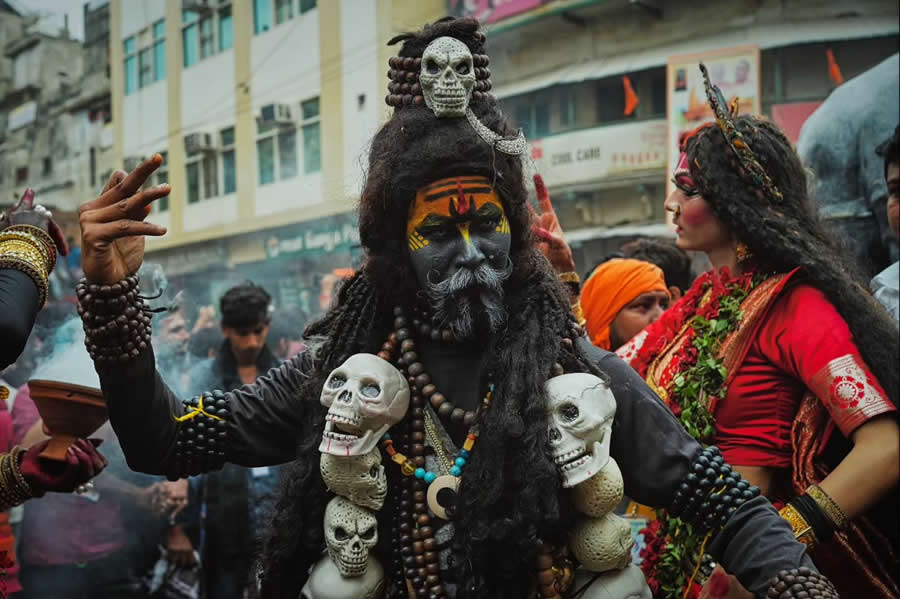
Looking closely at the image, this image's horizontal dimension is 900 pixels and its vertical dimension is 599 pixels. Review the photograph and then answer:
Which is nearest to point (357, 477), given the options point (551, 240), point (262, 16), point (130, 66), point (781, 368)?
point (781, 368)

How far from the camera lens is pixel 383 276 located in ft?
8.71

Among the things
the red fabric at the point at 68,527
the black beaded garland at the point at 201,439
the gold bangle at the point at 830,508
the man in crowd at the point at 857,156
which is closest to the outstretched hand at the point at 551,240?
the gold bangle at the point at 830,508

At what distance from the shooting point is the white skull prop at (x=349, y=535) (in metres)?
2.40

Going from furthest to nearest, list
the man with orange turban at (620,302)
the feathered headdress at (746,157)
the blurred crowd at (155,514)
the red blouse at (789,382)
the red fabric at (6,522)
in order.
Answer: the blurred crowd at (155,514) → the man with orange turban at (620,302) → the red fabric at (6,522) → the feathered headdress at (746,157) → the red blouse at (789,382)

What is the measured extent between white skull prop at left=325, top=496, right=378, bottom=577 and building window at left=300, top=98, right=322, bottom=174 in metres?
6.02

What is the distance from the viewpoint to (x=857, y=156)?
6.00 metres

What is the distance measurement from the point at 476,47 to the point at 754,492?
133cm

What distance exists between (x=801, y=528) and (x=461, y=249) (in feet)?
4.24

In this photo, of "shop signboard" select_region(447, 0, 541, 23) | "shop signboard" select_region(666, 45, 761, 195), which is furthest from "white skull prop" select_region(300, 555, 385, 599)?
"shop signboard" select_region(447, 0, 541, 23)

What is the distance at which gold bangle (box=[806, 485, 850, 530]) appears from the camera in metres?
2.89

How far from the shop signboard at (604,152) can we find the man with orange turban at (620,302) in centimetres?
1071

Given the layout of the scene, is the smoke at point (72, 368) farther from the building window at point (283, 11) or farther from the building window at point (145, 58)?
the building window at point (145, 58)

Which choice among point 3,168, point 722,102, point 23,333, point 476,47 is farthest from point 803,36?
point 23,333

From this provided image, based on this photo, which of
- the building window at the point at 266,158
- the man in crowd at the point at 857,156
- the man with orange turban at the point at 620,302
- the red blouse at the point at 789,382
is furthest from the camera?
the building window at the point at 266,158
